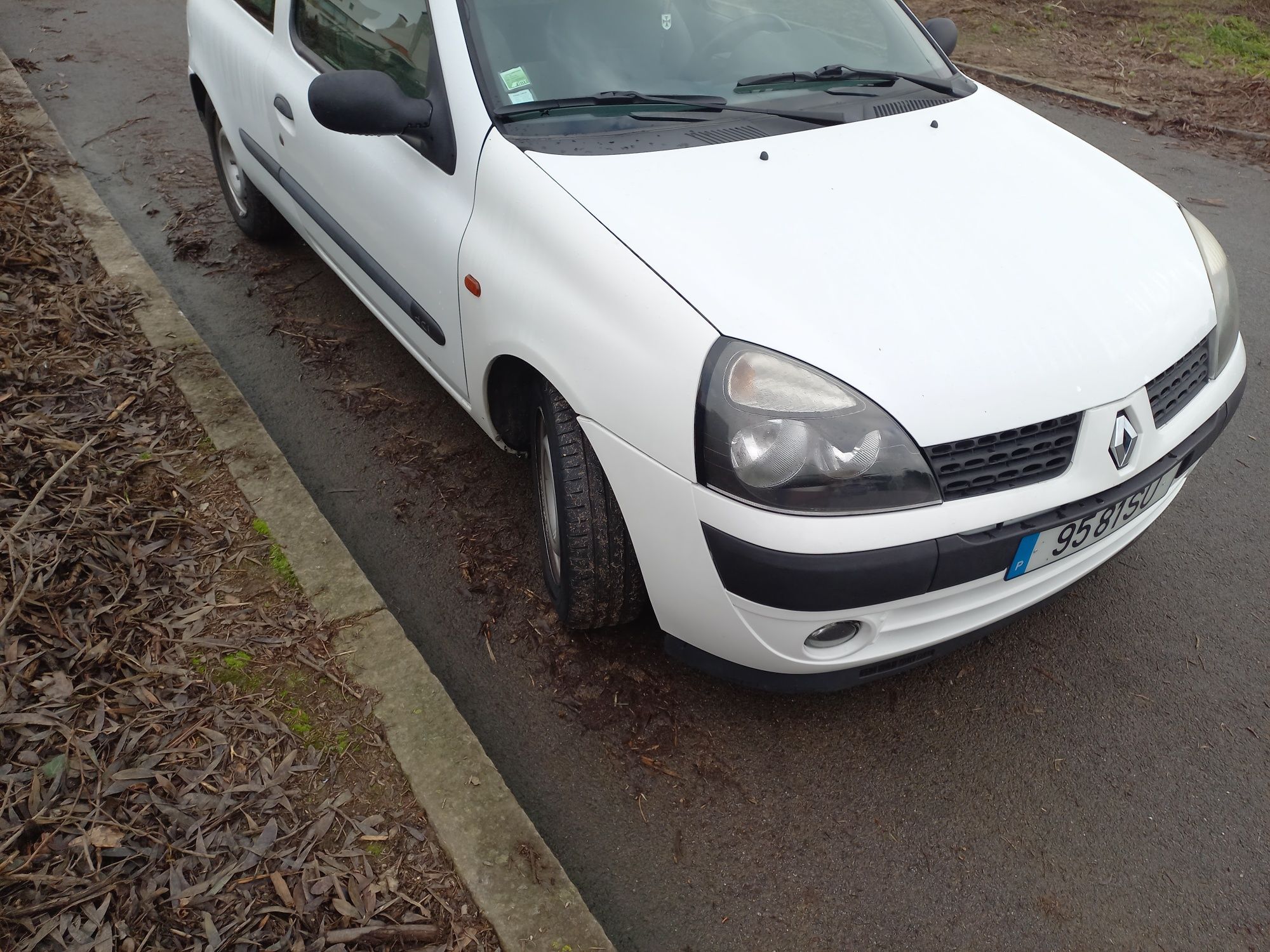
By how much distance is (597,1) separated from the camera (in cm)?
260

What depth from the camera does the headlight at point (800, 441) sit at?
1832 millimetres

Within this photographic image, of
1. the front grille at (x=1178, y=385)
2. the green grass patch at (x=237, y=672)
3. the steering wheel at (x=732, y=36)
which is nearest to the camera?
the front grille at (x=1178, y=385)

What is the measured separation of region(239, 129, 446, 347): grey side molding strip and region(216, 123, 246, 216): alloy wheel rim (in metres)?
0.51

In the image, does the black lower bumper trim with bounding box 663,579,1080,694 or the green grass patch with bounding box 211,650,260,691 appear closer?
the black lower bumper trim with bounding box 663,579,1080,694

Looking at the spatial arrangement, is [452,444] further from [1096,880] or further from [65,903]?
[1096,880]

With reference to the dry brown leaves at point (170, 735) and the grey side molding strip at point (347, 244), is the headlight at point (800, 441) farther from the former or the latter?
the grey side molding strip at point (347, 244)

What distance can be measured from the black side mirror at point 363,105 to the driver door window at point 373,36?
15 centimetres

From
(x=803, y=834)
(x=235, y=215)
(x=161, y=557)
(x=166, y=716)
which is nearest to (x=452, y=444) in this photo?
(x=161, y=557)

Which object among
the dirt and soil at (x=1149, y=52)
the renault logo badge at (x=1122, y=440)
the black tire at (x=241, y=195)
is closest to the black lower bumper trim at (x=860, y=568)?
the renault logo badge at (x=1122, y=440)

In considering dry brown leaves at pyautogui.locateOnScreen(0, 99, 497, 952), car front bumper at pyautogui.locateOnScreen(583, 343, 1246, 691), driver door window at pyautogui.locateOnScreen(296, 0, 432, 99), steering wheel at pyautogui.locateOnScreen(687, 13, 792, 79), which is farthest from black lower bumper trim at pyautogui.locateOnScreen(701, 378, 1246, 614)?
driver door window at pyautogui.locateOnScreen(296, 0, 432, 99)

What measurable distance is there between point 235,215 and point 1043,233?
149 inches

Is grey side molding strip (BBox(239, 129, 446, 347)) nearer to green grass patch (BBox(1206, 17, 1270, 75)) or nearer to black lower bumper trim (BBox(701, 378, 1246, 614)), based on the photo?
black lower bumper trim (BBox(701, 378, 1246, 614))

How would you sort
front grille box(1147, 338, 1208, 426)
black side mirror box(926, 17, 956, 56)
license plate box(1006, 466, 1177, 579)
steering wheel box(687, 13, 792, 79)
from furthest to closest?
black side mirror box(926, 17, 956, 56)
steering wheel box(687, 13, 792, 79)
front grille box(1147, 338, 1208, 426)
license plate box(1006, 466, 1177, 579)

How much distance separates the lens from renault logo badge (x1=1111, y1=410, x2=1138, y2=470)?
2.01 meters
